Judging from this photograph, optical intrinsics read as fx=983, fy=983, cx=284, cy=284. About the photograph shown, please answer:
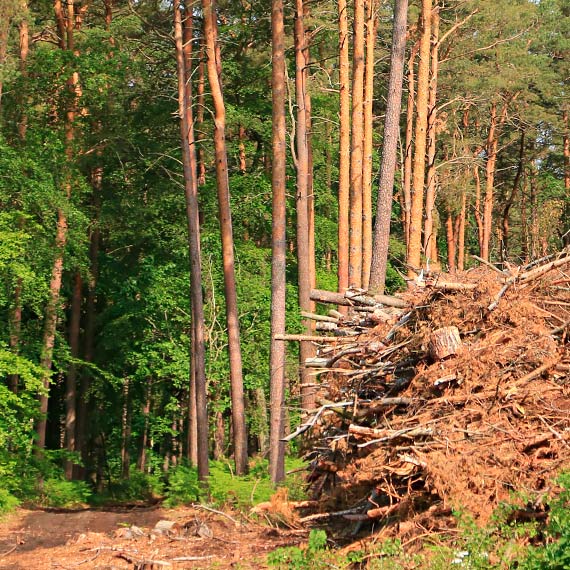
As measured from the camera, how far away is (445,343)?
10938 mm

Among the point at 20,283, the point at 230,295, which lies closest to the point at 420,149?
the point at 230,295

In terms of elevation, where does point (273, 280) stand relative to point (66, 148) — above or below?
below

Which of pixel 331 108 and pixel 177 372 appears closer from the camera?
pixel 177 372

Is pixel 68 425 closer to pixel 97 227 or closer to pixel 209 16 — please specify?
pixel 97 227

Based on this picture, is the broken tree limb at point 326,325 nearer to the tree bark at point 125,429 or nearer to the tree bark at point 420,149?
the tree bark at point 420,149

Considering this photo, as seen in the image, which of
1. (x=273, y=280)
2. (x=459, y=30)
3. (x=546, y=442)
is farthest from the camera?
(x=459, y=30)

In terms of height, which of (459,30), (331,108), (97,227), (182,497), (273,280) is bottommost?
(182,497)

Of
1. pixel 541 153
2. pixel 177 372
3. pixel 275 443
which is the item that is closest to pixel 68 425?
pixel 177 372

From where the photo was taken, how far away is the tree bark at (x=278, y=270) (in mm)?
19672

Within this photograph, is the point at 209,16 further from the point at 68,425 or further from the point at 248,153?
the point at 68,425

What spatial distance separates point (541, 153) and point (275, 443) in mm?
32740

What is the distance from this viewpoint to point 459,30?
35812 millimetres

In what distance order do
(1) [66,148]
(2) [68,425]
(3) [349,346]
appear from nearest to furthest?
(3) [349,346] → (1) [66,148] → (2) [68,425]

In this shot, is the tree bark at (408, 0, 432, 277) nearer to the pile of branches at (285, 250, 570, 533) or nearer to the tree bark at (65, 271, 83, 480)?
the pile of branches at (285, 250, 570, 533)
